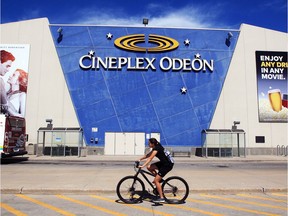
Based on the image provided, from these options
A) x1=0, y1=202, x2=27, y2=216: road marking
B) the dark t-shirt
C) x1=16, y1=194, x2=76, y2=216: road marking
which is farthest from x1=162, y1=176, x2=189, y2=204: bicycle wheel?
x1=0, y1=202, x2=27, y2=216: road marking

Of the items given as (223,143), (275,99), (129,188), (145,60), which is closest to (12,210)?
(129,188)

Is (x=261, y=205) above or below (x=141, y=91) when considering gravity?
below

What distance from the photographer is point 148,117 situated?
30.6 meters

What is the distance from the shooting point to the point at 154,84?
102 ft

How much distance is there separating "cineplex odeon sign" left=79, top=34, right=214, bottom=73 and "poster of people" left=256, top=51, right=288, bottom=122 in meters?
5.36

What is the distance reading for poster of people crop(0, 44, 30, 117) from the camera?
3009cm

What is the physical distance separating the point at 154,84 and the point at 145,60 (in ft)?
9.17

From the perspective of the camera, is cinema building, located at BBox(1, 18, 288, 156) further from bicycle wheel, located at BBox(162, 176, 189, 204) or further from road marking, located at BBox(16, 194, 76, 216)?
road marking, located at BBox(16, 194, 76, 216)

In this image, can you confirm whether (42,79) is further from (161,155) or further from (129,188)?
(161,155)

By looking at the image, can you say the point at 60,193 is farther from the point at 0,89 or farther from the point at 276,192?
the point at 0,89

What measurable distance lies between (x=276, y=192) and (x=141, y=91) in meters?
22.1

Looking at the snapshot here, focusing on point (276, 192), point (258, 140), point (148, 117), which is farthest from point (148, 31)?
point (276, 192)

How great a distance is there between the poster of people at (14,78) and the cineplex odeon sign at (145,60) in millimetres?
5881

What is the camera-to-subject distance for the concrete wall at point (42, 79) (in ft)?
99.0
